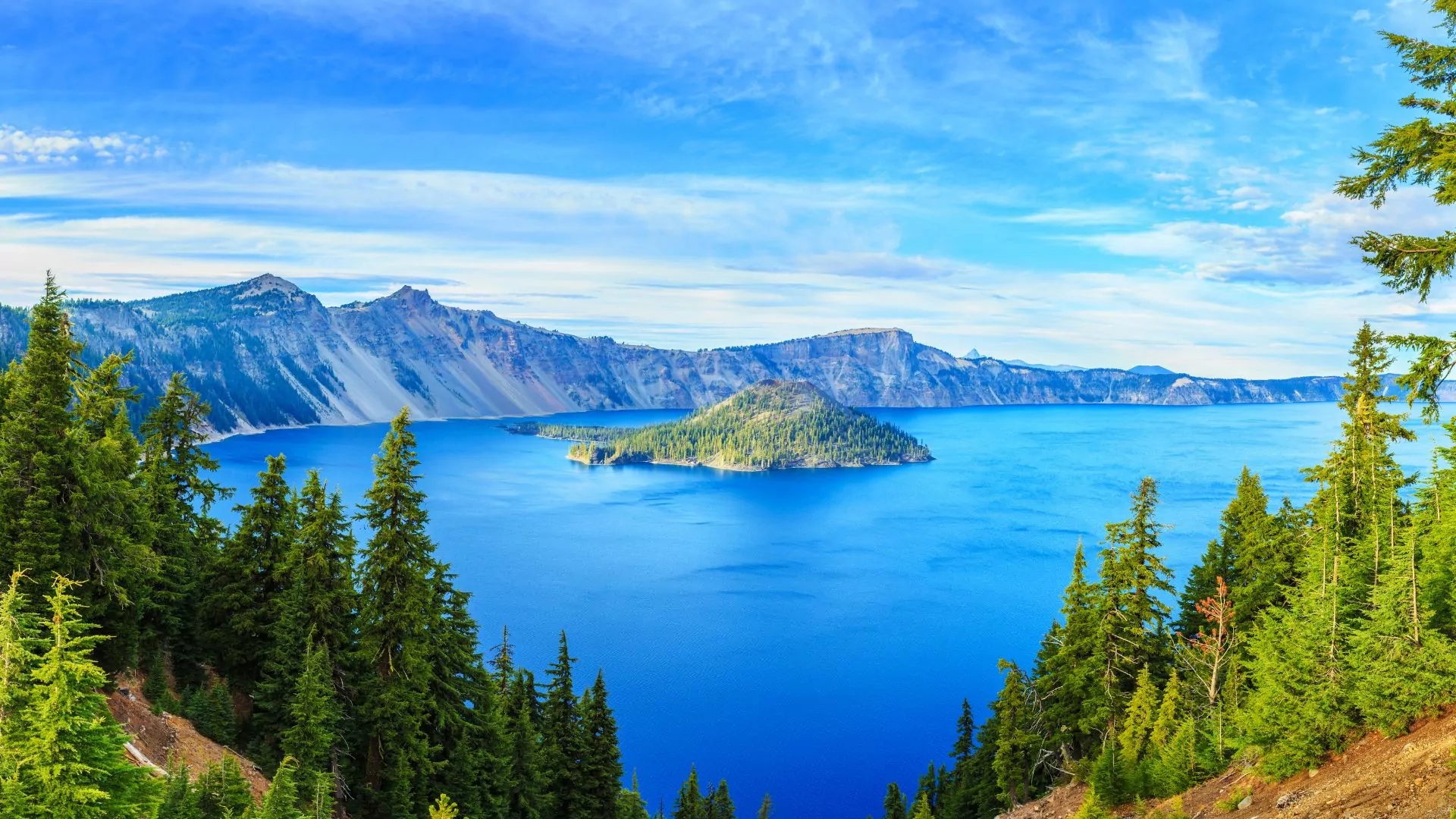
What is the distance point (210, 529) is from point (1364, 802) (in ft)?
158

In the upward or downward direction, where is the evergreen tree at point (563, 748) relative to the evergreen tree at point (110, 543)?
downward

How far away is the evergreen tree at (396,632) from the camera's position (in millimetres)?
29375

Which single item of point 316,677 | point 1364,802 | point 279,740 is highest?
point 1364,802

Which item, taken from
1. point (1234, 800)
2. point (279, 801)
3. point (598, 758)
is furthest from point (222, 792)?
point (1234, 800)

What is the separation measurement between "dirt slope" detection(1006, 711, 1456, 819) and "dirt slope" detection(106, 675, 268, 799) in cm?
2709

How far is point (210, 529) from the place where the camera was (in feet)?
144

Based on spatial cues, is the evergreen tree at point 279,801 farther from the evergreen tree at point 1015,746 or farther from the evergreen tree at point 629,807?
the evergreen tree at point 1015,746

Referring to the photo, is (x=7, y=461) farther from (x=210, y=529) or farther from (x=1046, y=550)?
(x=1046, y=550)

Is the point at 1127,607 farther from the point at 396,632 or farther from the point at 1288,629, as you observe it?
the point at 396,632

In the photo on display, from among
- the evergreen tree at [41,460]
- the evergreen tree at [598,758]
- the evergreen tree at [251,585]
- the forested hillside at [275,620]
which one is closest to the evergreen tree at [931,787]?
the evergreen tree at [598,758]

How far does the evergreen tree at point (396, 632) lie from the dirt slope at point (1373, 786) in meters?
25.1

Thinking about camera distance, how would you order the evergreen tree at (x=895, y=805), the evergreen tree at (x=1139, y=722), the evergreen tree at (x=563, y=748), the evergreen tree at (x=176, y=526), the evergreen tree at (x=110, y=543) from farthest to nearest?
the evergreen tree at (x=895, y=805) < the evergreen tree at (x=563, y=748) < the evergreen tree at (x=176, y=526) < the evergreen tree at (x=1139, y=722) < the evergreen tree at (x=110, y=543)

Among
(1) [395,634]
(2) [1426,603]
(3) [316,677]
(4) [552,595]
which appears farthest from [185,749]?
(4) [552,595]

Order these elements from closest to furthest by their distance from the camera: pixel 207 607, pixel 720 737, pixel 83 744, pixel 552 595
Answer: pixel 83 744 → pixel 207 607 → pixel 720 737 → pixel 552 595
